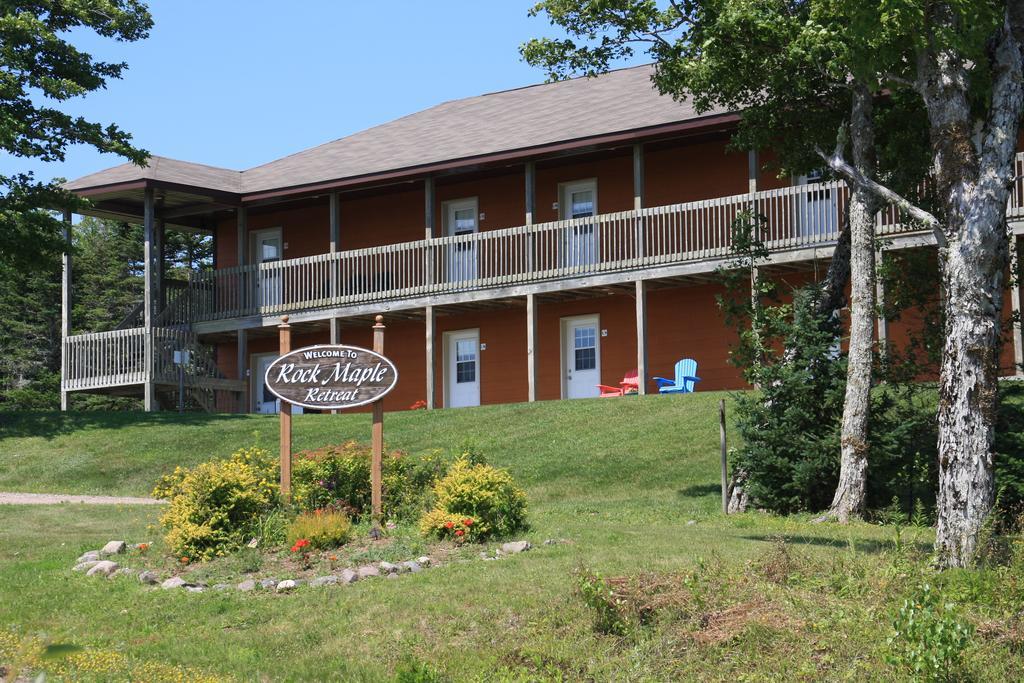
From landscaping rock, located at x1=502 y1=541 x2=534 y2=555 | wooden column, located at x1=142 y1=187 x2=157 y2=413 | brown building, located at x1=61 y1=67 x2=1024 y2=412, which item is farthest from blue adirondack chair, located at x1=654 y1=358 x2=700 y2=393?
landscaping rock, located at x1=502 y1=541 x2=534 y2=555

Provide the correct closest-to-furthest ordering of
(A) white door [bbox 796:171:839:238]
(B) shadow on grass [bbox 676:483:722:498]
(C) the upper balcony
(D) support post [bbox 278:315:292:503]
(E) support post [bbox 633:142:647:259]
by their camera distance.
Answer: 1. (D) support post [bbox 278:315:292:503]
2. (B) shadow on grass [bbox 676:483:722:498]
3. (A) white door [bbox 796:171:839:238]
4. (C) the upper balcony
5. (E) support post [bbox 633:142:647:259]

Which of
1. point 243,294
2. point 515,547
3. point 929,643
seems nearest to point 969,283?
point 929,643

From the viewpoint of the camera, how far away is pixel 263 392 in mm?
31047

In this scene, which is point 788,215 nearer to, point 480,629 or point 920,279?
point 920,279

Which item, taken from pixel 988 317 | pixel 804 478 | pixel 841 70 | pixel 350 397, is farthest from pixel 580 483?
pixel 988 317

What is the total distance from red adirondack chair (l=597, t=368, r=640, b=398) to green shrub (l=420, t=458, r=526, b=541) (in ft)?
40.3

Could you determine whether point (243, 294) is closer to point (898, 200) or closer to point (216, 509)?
point (216, 509)

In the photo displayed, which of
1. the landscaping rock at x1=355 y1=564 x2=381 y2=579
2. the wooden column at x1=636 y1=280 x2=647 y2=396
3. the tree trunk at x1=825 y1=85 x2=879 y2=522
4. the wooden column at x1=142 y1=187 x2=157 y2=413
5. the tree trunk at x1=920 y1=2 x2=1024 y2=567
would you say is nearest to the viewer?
the tree trunk at x1=920 y1=2 x2=1024 y2=567

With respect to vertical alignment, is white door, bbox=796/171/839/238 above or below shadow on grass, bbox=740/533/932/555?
above

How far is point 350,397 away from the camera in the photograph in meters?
14.0

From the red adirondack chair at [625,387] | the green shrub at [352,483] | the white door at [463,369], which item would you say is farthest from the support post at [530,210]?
the green shrub at [352,483]

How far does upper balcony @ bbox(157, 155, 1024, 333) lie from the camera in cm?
2322

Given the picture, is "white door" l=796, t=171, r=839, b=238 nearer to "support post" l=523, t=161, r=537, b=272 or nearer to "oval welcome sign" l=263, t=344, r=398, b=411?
"support post" l=523, t=161, r=537, b=272

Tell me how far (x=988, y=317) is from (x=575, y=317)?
17.5m
